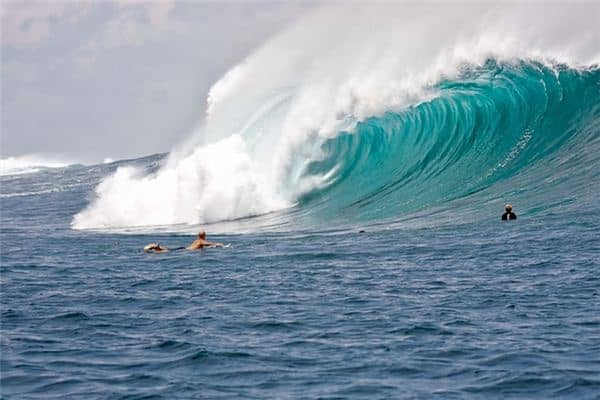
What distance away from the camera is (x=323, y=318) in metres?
12.6

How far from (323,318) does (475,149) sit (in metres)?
18.0

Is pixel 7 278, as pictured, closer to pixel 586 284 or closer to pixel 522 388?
pixel 586 284

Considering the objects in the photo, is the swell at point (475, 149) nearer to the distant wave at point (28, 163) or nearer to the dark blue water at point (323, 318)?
the dark blue water at point (323, 318)

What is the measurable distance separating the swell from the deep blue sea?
7 centimetres

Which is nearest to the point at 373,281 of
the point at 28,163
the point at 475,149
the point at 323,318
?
the point at 323,318

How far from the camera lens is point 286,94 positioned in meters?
34.8

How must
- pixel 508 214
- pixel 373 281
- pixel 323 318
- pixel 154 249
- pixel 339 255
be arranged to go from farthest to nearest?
pixel 508 214 → pixel 154 249 → pixel 339 255 → pixel 373 281 → pixel 323 318

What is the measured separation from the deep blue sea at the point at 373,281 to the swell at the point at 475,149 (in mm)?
73

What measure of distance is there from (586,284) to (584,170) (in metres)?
12.5

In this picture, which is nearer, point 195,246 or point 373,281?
point 373,281

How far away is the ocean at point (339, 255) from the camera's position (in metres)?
10.1

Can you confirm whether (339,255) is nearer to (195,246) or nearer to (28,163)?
(195,246)

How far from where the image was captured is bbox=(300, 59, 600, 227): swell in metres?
26.1

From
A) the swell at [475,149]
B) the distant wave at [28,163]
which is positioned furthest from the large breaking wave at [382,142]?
the distant wave at [28,163]
